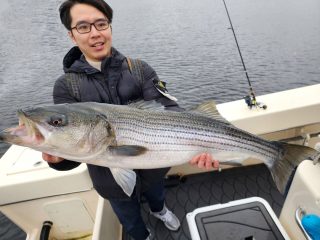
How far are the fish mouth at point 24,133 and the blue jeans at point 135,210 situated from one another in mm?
1297

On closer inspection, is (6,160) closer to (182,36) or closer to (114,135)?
(114,135)

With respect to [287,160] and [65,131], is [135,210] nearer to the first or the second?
[65,131]

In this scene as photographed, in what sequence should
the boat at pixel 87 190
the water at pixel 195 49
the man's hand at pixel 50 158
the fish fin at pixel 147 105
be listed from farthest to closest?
the water at pixel 195 49, the boat at pixel 87 190, the fish fin at pixel 147 105, the man's hand at pixel 50 158

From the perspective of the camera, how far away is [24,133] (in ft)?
7.19

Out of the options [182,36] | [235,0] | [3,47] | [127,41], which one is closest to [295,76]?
[182,36]

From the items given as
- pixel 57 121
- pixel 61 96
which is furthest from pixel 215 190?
pixel 57 121

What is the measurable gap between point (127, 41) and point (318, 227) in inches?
696

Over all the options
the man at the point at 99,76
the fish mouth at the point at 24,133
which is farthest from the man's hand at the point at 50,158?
the fish mouth at the point at 24,133

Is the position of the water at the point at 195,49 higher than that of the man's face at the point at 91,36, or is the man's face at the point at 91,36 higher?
the man's face at the point at 91,36

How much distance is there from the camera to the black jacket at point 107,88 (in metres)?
2.79

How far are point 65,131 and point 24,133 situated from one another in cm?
31

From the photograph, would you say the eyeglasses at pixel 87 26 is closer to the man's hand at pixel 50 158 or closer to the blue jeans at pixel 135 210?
the man's hand at pixel 50 158

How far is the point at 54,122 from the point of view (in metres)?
2.34

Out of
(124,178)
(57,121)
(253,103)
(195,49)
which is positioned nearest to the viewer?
(57,121)
